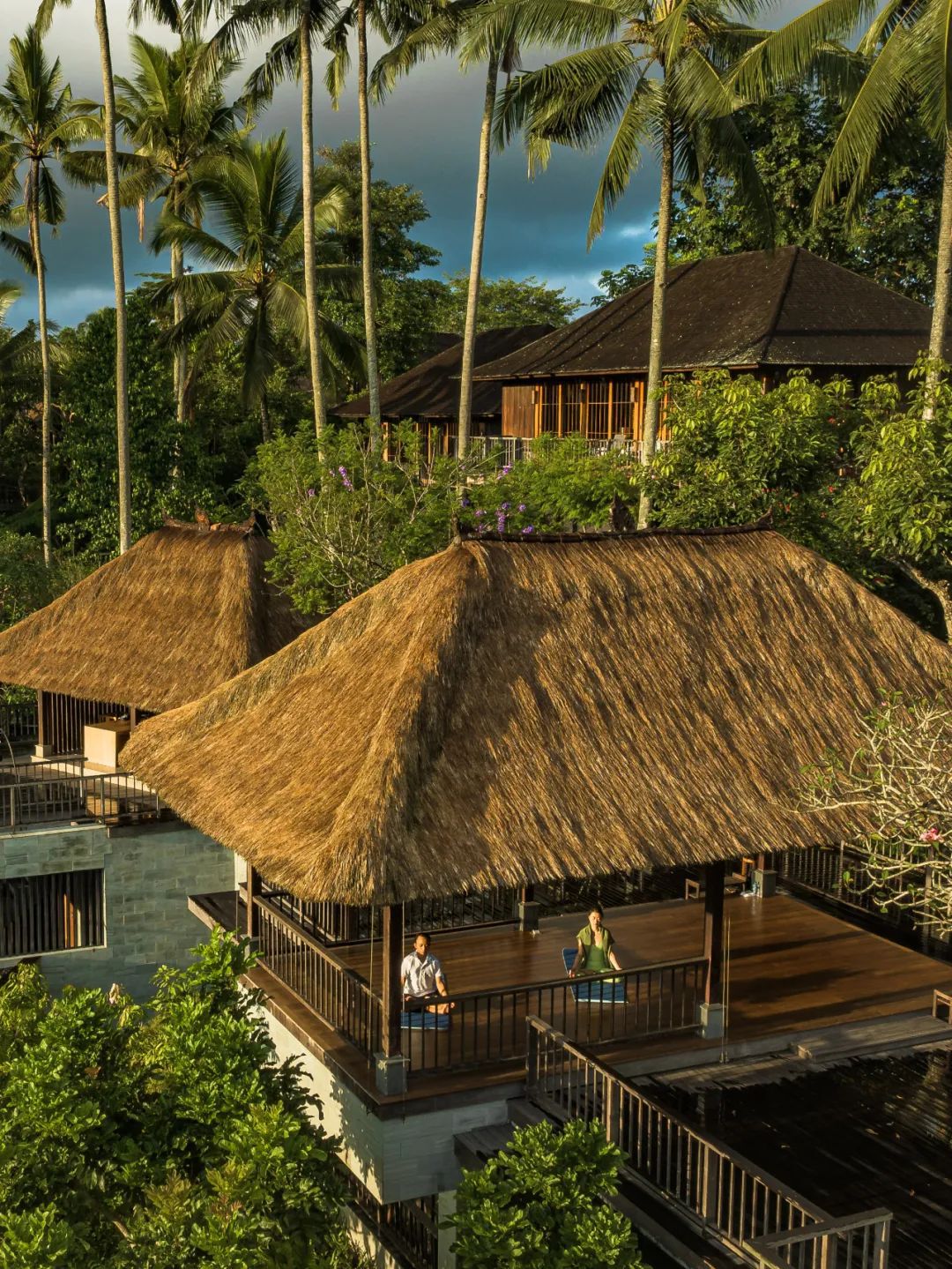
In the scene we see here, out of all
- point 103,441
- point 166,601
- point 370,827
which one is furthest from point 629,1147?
point 103,441

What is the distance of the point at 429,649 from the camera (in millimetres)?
13453

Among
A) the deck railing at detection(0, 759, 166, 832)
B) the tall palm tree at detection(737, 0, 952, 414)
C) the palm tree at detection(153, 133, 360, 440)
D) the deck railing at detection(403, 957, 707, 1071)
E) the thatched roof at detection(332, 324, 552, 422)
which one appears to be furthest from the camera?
the thatched roof at detection(332, 324, 552, 422)

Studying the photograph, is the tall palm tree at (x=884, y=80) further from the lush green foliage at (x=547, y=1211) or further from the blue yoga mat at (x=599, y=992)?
the lush green foliage at (x=547, y=1211)

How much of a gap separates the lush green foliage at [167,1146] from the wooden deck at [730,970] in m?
2.23

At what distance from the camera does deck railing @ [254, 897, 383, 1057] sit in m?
13.5

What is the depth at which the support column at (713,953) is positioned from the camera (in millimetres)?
13742

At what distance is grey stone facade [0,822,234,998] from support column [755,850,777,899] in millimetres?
9578

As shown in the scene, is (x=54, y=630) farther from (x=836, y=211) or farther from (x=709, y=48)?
(x=836, y=211)

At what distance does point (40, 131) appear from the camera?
40.3m

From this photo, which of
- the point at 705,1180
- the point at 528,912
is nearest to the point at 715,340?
the point at 528,912

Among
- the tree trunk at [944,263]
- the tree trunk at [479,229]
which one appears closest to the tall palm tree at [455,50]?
the tree trunk at [479,229]

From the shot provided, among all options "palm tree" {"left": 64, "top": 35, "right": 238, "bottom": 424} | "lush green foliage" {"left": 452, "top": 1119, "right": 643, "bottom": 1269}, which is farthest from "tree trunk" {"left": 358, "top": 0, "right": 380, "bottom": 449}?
"lush green foliage" {"left": 452, "top": 1119, "right": 643, "bottom": 1269}

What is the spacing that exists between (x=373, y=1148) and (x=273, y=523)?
16892mm

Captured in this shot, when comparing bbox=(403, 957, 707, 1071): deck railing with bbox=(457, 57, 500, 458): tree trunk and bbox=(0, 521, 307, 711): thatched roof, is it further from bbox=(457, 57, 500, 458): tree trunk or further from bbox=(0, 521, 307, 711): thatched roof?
bbox=(457, 57, 500, 458): tree trunk
